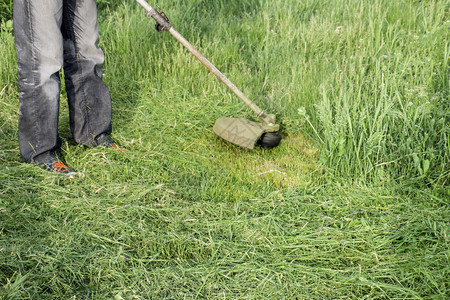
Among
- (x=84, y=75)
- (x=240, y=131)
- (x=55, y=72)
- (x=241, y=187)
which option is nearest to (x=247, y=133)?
(x=240, y=131)

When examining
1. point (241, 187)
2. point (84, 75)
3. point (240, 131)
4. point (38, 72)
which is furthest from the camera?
point (240, 131)

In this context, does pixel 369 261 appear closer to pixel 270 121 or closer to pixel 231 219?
pixel 231 219

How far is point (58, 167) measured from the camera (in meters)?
3.04

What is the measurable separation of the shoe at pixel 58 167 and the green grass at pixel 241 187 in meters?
0.06

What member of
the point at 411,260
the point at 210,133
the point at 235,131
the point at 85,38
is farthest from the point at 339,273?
the point at 85,38

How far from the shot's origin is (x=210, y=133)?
364 cm

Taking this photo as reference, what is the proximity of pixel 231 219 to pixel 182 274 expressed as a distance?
533 millimetres

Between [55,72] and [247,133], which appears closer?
[55,72]

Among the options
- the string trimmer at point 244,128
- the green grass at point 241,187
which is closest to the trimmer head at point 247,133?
the string trimmer at point 244,128

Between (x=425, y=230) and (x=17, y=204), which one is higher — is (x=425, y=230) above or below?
below

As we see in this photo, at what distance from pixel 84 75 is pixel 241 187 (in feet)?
4.41

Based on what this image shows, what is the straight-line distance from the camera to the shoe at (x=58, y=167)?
302 centimetres

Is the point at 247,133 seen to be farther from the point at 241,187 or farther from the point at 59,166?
the point at 59,166

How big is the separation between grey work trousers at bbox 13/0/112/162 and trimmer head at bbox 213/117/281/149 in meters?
0.85
